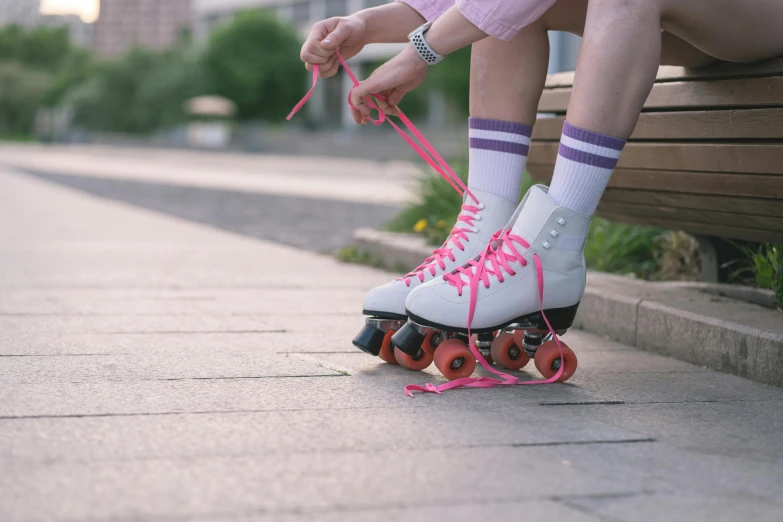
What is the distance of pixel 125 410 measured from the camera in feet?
6.08

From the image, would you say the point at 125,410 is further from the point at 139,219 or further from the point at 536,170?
the point at 139,219

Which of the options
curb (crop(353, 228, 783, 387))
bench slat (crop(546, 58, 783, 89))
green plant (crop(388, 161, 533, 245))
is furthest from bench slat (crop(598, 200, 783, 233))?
green plant (crop(388, 161, 533, 245))

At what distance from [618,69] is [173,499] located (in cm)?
120

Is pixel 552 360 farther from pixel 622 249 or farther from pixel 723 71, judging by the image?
pixel 622 249

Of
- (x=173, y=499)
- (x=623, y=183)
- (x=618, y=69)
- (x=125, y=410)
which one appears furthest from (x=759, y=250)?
(x=173, y=499)

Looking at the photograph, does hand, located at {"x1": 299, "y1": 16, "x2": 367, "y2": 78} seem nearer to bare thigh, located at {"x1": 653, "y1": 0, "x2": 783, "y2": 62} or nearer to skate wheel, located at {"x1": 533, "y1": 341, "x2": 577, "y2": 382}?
bare thigh, located at {"x1": 653, "y1": 0, "x2": 783, "y2": 62}

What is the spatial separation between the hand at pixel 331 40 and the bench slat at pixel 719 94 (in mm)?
772

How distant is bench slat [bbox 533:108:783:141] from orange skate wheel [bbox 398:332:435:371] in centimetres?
83

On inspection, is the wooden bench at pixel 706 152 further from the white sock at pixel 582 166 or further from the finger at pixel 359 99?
the finger at pixel 359 99

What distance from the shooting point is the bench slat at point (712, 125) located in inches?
88.6

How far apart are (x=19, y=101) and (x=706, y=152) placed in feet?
242

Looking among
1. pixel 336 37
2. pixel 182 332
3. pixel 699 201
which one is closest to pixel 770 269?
pixel 699 201

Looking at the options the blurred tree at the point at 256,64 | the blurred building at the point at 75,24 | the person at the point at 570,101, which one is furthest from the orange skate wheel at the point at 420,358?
the blurred building at the point at 75,24

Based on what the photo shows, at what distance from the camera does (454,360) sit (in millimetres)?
2156
